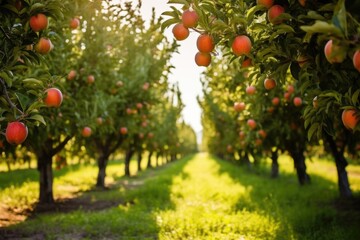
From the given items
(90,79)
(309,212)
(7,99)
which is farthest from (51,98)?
(309,212)

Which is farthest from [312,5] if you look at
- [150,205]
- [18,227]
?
[150,205]

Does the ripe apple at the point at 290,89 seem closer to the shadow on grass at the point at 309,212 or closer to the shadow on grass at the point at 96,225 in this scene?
the shadow on grass at the point at 309,212

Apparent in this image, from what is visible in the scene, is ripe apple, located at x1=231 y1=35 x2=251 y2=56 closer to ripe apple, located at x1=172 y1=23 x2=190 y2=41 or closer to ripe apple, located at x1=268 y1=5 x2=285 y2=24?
ripe apple, located at x1=268 y1=5 x2=285 y2=24

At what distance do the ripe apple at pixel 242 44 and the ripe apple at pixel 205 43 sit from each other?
0.22 m

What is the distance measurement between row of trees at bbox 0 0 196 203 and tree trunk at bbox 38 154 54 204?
0.03 m

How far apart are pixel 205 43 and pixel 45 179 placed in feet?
32.8

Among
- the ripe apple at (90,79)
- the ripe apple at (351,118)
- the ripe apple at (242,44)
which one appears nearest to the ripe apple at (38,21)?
the ripe apple at (242,44)

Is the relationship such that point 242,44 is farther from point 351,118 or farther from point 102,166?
point 102,166

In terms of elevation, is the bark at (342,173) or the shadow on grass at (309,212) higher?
the bark at (342,173)

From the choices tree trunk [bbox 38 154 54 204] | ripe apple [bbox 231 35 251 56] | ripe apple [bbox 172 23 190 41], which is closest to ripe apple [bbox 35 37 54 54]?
ripe apple [bbox 172 23 190 41]

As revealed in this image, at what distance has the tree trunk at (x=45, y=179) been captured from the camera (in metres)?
11.5

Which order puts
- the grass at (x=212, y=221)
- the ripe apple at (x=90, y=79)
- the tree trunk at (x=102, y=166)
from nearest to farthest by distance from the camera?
the grass at (x=212, y=221) < the ripe apple at (x=90, y=79) < the tree trunk at (x=102, y=166)

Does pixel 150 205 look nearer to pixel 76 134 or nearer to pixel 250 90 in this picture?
pixel 76 134

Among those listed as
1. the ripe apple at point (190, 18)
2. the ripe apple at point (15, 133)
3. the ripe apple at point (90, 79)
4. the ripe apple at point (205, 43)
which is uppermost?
the ripe apple at point (90, 79)
